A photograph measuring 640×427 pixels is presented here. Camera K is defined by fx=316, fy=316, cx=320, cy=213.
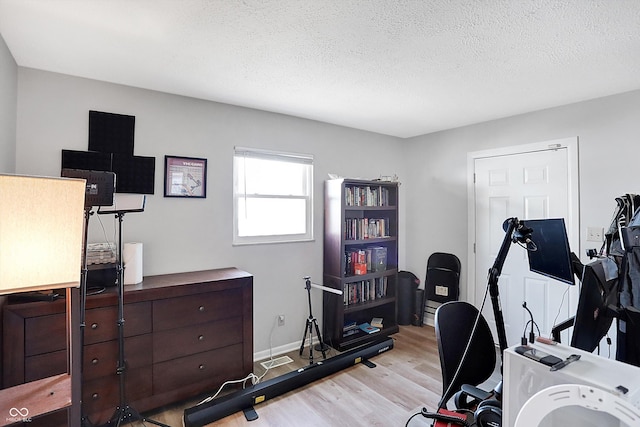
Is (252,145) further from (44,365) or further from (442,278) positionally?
(442,278)

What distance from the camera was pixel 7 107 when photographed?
188 cm

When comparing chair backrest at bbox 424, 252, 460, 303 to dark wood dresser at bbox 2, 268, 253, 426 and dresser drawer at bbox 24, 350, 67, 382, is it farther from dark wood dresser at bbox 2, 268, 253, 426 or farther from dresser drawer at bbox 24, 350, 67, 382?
dresser drawer at bbox 24, 350, 67, 382

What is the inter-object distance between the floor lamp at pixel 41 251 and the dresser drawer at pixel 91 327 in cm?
75

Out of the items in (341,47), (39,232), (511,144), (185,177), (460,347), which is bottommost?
(460,347)

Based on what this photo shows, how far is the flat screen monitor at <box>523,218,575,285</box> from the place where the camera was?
1.43 m

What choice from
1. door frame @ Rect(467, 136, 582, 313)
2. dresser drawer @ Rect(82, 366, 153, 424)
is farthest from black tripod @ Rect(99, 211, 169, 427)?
door frame @ Rect(467, 136, 582, 313)

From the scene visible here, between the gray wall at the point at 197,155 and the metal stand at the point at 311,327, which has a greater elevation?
the gray wall at the point at 197,155

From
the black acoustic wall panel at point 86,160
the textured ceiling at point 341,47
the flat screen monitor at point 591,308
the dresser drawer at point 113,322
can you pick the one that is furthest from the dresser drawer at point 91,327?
the flat screen monitor at point 591,308

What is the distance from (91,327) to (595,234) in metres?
3.85

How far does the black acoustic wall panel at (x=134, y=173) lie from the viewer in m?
2.39

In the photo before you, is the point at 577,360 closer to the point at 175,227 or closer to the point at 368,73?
the point at 368,73

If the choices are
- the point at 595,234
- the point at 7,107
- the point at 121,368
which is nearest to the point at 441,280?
the point at 595,234

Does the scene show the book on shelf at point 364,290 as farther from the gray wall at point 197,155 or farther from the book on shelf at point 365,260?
the gray wall at point 197,155

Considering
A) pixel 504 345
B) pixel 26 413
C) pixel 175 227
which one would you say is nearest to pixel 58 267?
pixel 26 413
